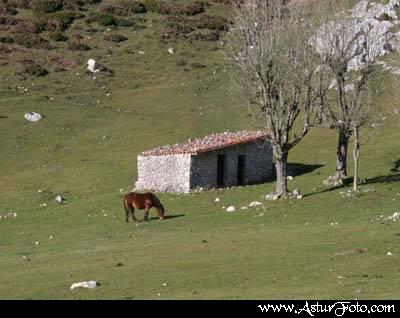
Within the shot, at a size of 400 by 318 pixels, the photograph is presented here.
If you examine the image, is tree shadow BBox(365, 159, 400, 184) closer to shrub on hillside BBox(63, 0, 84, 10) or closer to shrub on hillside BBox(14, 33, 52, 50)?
shrub on hillside BBox(14, 33, 52, 50)

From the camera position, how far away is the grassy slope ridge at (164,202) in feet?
82.5

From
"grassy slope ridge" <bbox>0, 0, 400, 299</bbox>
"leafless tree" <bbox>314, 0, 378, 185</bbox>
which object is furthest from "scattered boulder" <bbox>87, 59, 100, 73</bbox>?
"leafless tree" <bbox>314, 0, 378, 185</bbox>

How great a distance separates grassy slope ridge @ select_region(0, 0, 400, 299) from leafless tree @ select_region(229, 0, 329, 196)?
338cm

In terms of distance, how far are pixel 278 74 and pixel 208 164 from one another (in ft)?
25.6

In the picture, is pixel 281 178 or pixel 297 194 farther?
pixel 281 178

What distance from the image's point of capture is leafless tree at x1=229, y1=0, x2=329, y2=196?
4841cm

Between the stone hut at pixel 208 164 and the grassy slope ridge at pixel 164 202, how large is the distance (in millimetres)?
1950

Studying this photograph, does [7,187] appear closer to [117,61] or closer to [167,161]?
[167,161]

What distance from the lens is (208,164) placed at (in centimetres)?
5409

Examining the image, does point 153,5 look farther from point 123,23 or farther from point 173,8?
point 123,23

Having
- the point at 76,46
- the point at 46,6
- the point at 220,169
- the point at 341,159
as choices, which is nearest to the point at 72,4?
the point at 46,6

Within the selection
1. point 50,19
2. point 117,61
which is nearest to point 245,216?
point 117,61

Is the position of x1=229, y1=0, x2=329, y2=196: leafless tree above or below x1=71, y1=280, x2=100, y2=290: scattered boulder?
above

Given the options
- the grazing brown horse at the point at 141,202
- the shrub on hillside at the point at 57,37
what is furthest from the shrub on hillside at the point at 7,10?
the grazing brown horse at the point at 141,202
